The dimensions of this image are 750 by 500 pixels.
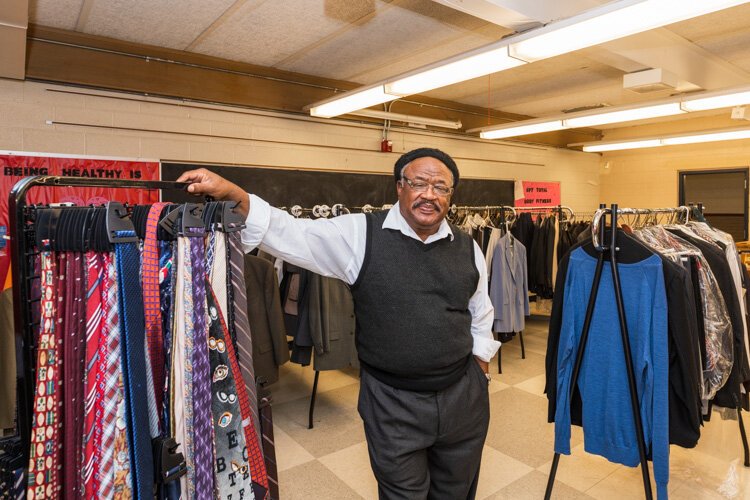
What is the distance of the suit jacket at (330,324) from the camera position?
3.26m

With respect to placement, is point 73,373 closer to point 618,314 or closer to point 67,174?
point 618,314

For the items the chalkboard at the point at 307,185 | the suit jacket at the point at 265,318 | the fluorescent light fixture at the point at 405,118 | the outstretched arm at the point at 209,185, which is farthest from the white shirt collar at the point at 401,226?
the fluorescent light fixture at the point at 405,118

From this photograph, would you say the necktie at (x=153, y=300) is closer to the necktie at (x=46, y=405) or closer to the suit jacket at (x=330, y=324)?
the necktie at (x=46, y=405)

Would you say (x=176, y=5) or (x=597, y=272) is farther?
(x=176, y=5)

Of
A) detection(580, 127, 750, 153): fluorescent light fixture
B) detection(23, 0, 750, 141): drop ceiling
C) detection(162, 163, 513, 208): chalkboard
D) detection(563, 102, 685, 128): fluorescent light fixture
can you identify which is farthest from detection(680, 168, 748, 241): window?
detection(162, 163, 513, 208): chalkboard

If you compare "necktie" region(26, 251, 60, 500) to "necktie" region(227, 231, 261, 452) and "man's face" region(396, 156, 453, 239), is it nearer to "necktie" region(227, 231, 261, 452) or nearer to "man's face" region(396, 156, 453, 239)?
"necktie" region(227, 231, 261, 452)

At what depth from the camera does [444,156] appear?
181 cm

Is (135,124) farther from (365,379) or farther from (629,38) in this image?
(629,38)

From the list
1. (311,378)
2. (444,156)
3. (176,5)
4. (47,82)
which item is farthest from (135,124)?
(444,156)

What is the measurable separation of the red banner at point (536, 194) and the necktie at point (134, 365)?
6.95 m

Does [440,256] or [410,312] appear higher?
[440,256]

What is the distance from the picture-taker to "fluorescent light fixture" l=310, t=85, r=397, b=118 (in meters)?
3.95

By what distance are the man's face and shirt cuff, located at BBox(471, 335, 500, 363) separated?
53 centimetres

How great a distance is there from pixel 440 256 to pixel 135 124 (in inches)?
136
